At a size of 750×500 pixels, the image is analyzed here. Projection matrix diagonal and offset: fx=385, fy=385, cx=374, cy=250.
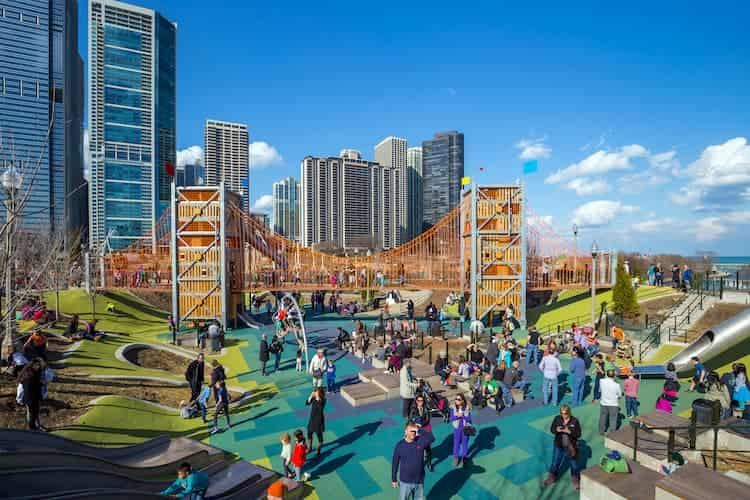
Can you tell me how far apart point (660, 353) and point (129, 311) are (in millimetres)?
31869

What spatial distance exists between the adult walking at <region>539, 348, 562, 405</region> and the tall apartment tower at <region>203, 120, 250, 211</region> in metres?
150

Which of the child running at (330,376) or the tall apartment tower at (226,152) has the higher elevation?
the tall apartment tower at (226,152)

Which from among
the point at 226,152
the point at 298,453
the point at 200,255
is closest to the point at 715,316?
the point at 298,453

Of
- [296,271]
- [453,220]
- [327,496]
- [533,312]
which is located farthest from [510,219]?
[327,496]

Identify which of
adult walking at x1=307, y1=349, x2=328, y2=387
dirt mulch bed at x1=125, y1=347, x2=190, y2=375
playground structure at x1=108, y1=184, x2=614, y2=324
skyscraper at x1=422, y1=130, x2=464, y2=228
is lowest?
dirt mulch bed at x1=125, y1=347, x2=190, y2=375

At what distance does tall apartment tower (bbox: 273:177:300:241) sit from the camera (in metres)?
154

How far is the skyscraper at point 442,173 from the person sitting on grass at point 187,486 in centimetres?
16095

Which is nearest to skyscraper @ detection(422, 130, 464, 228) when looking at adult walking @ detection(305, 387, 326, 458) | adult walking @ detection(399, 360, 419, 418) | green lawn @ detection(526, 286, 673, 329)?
green lawn @ detection(526, 286, 673, 329)

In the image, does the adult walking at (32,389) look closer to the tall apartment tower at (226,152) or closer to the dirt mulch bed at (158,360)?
the dirt mulch bed at (158,360)

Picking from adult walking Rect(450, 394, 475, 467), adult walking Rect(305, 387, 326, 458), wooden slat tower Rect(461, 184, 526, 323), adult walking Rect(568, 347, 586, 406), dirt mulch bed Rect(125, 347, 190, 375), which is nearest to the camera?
adult walking Rect(450, 394, 475, 467)

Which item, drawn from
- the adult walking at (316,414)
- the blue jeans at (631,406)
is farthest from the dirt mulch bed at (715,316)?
the adult walking at (316,414)

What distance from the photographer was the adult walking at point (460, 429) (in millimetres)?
7934

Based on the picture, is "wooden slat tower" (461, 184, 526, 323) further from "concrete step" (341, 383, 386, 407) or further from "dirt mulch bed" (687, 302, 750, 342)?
"concrete step" (341, 383, 386, 407)

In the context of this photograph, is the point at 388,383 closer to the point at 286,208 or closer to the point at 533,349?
the point at 533,349
